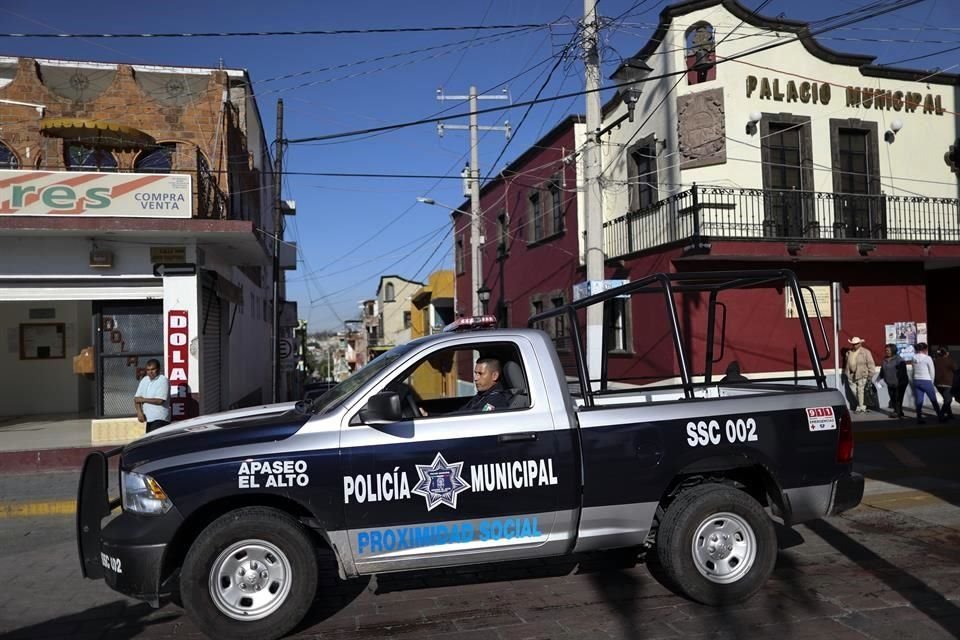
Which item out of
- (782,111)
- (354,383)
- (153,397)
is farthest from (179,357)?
(782,111)

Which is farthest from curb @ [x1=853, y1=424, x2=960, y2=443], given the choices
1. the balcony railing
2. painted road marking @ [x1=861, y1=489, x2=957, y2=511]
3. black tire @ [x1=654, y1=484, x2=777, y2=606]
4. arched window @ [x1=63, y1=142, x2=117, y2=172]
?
arched window @ [x1=63, y1=142, x2=117, y2=172]

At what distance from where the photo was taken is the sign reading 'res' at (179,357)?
1246 cm

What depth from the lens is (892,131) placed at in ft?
54.8

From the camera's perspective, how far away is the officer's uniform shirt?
4.92 meters

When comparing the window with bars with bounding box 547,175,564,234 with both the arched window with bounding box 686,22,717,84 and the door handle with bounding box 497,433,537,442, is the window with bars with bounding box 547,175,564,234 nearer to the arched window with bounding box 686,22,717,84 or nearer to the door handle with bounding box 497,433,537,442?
the arched window with bounding box 686,22,717,84

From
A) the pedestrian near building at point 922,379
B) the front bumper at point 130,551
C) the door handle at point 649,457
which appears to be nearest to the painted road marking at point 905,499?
the door handle at point 649,457

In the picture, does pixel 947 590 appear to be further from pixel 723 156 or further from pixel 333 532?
pixel 723 156

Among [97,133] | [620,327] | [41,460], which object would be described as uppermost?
[97,133]

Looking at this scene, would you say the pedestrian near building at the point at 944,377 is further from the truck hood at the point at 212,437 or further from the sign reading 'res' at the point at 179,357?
the sign reading 'res' at the point at 179,357

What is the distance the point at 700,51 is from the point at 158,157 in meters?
11.3

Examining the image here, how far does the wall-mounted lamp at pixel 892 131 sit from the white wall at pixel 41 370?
61.1 feet

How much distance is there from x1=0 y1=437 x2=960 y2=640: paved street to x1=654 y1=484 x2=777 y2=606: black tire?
0.14 metres

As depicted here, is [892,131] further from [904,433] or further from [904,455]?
[904,455]

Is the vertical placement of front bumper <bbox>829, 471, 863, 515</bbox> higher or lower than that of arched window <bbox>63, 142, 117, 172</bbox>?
lower
